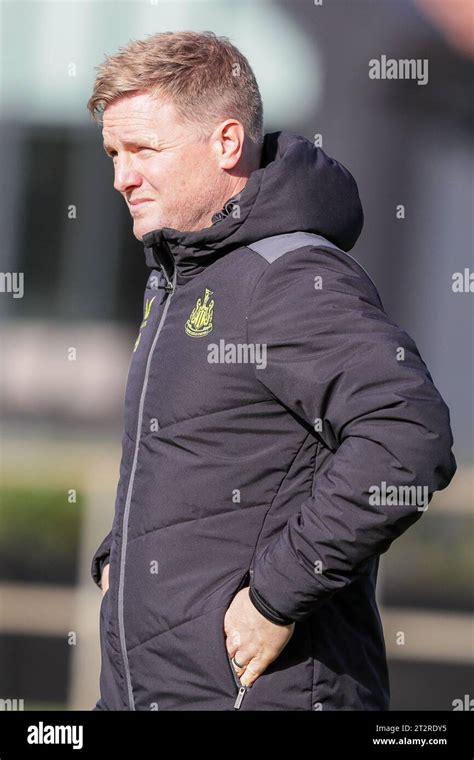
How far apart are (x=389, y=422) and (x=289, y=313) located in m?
0.28

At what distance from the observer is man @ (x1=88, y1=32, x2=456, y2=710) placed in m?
1.81

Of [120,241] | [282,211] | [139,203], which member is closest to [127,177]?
[139,203]

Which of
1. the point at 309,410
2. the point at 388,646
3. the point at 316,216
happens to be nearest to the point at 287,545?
the point at 309,410

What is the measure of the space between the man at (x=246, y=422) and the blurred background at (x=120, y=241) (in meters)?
3.27

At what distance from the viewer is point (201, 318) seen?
2.03 metres

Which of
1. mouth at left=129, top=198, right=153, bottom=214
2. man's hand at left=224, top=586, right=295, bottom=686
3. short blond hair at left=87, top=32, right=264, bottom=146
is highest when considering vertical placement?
short blond hair at left=87, top=32, right=264, bottom=146

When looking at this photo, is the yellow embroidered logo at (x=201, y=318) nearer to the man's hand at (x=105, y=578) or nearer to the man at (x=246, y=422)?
the man at (x=246, y=422)

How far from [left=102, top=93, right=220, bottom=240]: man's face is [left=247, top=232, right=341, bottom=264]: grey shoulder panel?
0.16 m

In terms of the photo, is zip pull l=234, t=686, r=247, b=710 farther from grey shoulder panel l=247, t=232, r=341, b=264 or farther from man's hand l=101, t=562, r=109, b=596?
grey shoulder panel l=247, t=232, r=341, b=264

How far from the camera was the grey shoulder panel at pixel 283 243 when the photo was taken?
1975 millimetres

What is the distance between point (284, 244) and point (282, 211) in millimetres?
75

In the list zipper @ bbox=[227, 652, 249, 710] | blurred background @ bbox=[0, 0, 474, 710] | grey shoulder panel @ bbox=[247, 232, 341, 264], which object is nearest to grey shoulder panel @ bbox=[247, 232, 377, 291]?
grey shoulder panel @ bbox=[247, 232, 341, 264]

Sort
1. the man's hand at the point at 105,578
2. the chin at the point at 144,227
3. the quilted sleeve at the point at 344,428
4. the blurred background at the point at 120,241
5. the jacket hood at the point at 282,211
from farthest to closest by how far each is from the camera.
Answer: the blurred background at the point at 120,241 < the man's hand at the point at 105,578 < the chin at the point at 144,227 < the jacket hood at the point at 282,211 < the quilted sleeve at the point at 344,428

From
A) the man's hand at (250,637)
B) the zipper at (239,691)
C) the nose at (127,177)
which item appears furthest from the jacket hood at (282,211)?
the zipper at (239,691)
